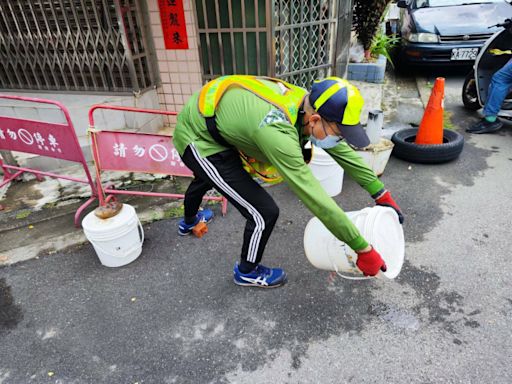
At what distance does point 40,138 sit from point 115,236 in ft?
4.40

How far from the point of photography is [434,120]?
4277 mm

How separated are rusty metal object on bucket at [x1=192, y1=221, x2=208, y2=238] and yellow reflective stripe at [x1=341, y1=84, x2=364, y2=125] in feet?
6.07

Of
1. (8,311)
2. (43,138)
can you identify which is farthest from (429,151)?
(8,311)

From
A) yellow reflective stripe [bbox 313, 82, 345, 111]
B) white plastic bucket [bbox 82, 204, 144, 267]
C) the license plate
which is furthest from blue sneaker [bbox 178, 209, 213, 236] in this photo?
the license plate

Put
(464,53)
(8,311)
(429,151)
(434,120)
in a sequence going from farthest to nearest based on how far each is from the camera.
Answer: (464,53)
(434,120)
(429,151)
(8,311)

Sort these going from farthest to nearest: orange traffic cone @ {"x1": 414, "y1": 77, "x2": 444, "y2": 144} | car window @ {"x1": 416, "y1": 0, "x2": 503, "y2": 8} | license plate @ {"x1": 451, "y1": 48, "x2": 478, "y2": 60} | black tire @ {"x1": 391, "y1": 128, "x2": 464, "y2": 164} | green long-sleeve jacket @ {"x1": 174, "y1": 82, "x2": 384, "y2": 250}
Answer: car window @ {"x1": 416, "y1": 0, "x2": 503, "y2": 8}, license plate @ {"x1": 451, "y1": 48, "x2": 478, "y2": 60}, orange traffic cone @ {"x1": 414, "y1": 77, "x2": 444, "y2": 144}, black tire @ {"x1": 391, "y1": 128, "x2": 464, "y2": 164}, green long-sleeve jacket @ {"x1": 174, "y1": 82, "x2": 384, "y2": 250}

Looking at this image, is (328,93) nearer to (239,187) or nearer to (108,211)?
(239,187)

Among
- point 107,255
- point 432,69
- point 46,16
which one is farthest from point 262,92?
point 432,69

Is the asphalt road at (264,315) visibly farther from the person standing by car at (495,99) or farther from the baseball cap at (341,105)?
the person standing by car at (495,99)

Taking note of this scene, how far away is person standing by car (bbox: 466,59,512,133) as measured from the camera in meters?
4.62

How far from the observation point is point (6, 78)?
5.09 m

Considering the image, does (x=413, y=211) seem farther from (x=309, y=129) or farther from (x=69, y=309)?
(x=69, y=309)

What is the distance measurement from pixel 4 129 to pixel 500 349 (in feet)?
14.3

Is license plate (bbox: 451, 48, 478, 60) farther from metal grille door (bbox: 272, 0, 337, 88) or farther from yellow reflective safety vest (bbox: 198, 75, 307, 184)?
yellow reflective safety vest (bbox: 198, 75, 307, 184)
